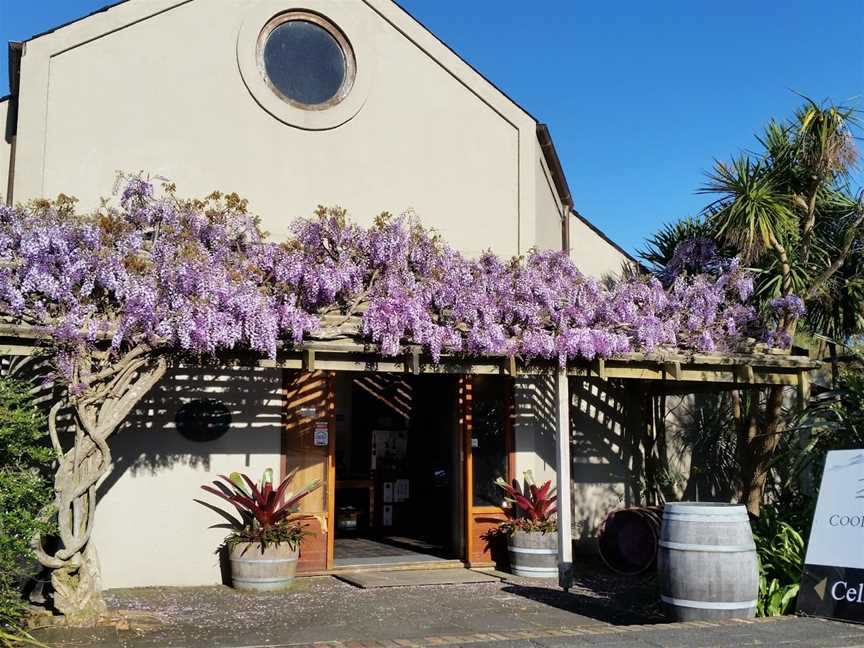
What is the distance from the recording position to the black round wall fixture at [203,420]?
8727mm

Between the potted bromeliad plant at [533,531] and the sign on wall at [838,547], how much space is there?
334 cm

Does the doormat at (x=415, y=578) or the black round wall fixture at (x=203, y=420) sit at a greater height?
the black round wall fixture at (x=203, y=420)

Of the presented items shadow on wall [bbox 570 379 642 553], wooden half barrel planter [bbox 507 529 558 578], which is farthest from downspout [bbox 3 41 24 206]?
shadow on wall [bbox 570 379 642 553]

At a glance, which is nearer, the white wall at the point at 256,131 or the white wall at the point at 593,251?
the white wall at the point at 256,131

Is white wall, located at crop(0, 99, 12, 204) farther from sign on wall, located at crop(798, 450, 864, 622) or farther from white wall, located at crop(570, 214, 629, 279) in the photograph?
sign on wall, located at crop(798, 450, 864, 622)

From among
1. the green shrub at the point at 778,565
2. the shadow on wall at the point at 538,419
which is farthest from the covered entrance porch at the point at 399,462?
the green shrub at the point at 778,565

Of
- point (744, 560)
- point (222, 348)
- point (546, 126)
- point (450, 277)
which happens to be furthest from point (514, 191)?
point (744, 560)

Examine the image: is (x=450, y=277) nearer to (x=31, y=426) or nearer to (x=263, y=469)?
(x=263, y=469)

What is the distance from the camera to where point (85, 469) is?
6781 mm

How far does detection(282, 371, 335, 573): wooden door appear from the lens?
9.02m

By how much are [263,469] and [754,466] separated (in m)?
5.72

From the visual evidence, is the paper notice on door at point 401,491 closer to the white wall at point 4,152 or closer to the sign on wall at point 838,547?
the white wall at point 4,152

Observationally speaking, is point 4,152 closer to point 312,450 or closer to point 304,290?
point 304,290

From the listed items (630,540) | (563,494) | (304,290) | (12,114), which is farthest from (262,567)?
(12,114)
